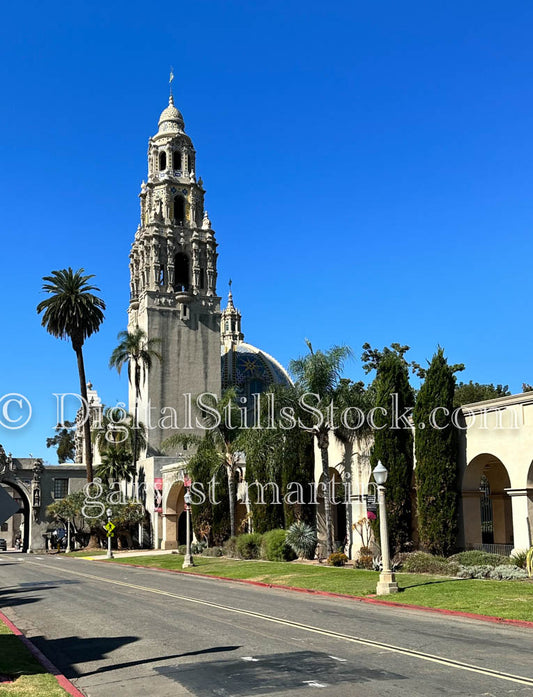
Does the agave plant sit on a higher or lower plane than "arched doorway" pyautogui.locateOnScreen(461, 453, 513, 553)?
lower

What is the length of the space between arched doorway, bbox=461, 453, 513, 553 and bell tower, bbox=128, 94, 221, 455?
111 feet

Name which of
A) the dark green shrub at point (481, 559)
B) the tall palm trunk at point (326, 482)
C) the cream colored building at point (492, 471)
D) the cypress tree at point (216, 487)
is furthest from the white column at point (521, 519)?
the cypress tree at point (216, 487)

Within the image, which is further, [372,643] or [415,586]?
[415,586]

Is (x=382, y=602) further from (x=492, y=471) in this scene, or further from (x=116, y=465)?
(x=116, y=465)

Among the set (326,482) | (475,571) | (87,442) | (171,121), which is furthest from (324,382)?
(171,121)

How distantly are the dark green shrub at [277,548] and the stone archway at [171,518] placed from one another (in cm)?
2244

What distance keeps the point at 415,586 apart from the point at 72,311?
50.3 m

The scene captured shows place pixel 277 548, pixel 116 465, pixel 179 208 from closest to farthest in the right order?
pixel 277 548 < pixel 116 465 < pixel 179 208

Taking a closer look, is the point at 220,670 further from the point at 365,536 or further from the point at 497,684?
the point at 365,536

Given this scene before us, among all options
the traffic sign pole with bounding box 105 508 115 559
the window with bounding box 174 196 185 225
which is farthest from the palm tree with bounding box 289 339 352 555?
the window with bounding box 174 196 185 225

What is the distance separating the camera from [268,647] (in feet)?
46.1

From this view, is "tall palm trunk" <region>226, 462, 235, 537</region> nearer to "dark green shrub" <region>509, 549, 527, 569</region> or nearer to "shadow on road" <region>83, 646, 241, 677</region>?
"dark green shrub" <region>509, 549, 527, 569</region>

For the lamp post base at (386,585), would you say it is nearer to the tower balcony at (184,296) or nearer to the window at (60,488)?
the tower balcony at (184,296)

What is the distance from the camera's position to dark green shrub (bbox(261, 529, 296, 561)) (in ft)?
130
